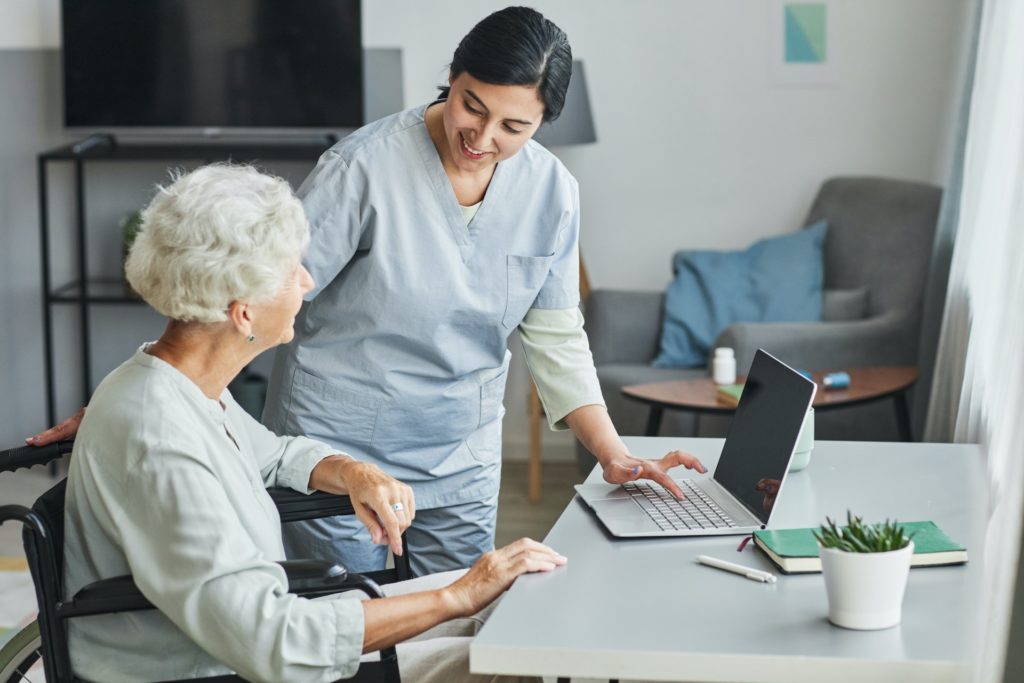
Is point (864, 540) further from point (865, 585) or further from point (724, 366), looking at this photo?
point (724, 366)

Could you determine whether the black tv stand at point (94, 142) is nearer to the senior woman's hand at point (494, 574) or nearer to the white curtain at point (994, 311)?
the white curtain at point (994, 311)

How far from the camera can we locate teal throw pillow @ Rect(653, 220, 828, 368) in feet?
13.0

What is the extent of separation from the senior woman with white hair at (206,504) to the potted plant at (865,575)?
1.12 feet

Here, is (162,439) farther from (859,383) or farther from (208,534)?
(859,383)

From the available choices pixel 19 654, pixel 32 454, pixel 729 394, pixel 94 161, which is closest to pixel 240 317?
Result: pixel 32 454

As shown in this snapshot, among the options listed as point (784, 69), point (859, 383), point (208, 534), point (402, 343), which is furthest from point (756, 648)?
point (784, 69)

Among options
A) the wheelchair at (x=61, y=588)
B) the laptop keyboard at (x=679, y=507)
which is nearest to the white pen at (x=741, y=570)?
the laptop keyboard at (x=679, y=507)

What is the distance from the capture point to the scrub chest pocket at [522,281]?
2.04 m

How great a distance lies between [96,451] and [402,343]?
65 cm

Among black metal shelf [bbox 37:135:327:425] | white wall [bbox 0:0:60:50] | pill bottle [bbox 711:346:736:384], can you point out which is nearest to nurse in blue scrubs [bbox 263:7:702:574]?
pill bottle [bbox 711:346:736:384]

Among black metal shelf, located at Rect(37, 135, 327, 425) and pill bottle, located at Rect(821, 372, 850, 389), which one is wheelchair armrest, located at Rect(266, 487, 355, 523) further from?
A: black metal shelf, located at Rect(37, 135, 327, 425)

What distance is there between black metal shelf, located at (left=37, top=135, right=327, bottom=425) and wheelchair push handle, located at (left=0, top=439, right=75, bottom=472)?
8.19 feet

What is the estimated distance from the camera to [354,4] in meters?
4.19

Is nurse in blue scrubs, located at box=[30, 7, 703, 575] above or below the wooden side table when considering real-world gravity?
above
